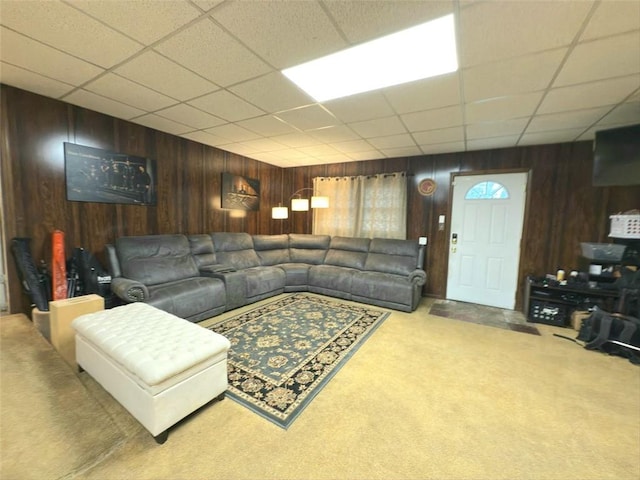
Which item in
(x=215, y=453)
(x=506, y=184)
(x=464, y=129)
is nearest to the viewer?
(x=215, y=453)

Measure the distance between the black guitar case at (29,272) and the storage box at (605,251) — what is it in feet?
20.5

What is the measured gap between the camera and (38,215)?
267 centimetres

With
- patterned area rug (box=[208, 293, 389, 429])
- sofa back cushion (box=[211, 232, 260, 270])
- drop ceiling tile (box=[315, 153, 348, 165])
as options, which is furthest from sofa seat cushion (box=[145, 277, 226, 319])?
drop ceiling tile (box=[315, 153, 348, 165])

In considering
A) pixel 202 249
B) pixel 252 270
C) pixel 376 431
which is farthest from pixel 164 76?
pixel 376 431

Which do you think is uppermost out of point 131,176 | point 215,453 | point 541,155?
point 541,155

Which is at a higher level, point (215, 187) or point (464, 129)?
point (464, 129)

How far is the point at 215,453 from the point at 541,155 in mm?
5140

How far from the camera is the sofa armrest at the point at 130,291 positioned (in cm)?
267

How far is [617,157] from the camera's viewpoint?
280 centimetres

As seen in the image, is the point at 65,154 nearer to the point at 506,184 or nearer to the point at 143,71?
the point at 143,71

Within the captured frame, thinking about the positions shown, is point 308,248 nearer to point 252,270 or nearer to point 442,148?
point 252,270

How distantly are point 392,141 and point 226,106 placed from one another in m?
2.32

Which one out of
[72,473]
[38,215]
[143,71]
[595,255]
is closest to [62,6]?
[143,71]

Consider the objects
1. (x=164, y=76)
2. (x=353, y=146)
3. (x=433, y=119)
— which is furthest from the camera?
(x=353, y=146)
